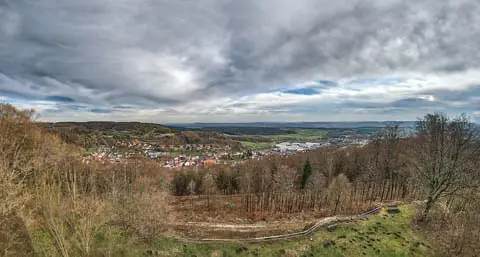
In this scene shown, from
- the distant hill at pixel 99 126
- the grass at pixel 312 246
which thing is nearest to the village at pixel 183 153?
the distant hill at pixel 99 126

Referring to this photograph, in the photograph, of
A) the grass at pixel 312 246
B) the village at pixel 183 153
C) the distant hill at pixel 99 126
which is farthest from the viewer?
→ the village at pixel 183 153

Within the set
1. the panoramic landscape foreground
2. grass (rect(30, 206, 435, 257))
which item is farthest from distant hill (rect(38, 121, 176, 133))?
grass (rect(30, 206, 435, 257))

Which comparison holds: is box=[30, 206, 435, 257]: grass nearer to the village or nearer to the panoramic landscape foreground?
the panoramic landscape foreground

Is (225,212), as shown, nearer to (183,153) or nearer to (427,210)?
(427,210)

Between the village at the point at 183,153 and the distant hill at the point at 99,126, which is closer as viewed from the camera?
the distant hill at the point at 99,126

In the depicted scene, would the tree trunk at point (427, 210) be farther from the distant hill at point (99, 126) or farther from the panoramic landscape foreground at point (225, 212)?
the distant hill at point (99, 126)

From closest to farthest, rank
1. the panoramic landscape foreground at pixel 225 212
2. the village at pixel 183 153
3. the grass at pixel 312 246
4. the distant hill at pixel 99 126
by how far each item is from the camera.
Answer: the panoramic landscape foreground at pixel 225 212 < the grass at pixel 312 246 < the distant hill at pixel 99 126 < the village at pixel 183 153
